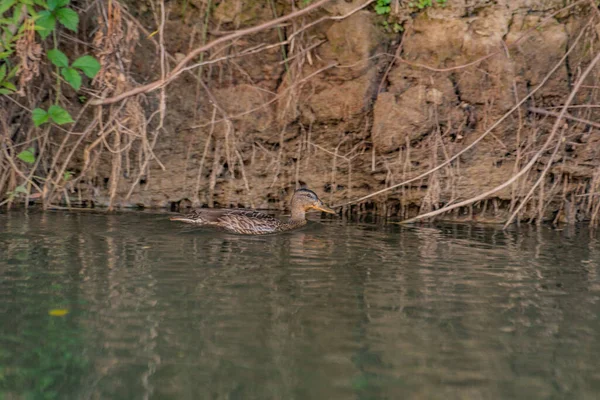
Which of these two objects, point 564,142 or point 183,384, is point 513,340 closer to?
point 183,384

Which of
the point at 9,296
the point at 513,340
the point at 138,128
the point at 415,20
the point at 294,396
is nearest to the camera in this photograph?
the point at 294,396

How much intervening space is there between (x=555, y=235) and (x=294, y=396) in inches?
202

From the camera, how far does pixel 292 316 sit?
16.8 ft

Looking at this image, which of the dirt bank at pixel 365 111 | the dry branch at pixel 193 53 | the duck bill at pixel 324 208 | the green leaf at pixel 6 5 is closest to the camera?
the green leaf at pixel 6 5

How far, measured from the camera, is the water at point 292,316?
409 centimetres

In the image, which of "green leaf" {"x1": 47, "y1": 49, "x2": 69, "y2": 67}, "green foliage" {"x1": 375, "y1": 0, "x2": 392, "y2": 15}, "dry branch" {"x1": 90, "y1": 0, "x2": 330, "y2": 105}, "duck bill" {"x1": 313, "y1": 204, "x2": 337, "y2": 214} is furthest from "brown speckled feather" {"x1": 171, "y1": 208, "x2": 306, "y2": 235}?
"green foliage" {"x1": 375, "y1": 0, "x2": 392, "y2": 15}

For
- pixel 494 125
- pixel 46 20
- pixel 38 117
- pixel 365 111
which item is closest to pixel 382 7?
pixel 365 111

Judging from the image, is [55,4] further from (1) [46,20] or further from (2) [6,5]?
(2) [6,5]

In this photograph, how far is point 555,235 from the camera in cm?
832

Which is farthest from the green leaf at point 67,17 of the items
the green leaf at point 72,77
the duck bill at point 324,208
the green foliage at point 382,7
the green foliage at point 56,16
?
the green foliage at point 382,7

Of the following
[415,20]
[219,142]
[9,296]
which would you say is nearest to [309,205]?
[219,142]

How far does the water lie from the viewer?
4086 mm

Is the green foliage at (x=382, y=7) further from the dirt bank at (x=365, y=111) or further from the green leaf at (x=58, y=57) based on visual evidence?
the green leaf at (x=58, y=57)

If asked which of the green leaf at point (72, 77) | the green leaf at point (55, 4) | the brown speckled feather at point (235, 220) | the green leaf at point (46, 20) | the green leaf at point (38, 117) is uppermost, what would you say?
the green leaf at point (55, 4)
